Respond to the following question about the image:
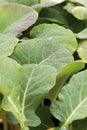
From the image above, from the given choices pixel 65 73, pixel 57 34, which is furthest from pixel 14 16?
pixel 65 73

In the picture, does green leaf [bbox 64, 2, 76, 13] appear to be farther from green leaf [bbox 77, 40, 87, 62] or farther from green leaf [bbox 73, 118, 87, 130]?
green leaf [bbox 73, 118, 87, 130]

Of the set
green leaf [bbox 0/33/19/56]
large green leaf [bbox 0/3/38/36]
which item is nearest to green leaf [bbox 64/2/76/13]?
large green leaf [bbox 0/3/38/36]

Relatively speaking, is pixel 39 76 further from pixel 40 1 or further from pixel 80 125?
pixel 40 1

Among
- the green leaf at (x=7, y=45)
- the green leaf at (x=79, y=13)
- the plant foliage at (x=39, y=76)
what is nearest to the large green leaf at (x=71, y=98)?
the plant foliage at (x=39, y=76)

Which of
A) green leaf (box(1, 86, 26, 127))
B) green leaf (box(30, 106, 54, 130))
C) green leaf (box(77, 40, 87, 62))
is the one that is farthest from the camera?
green leaf (box(77, 40, 87, 62))

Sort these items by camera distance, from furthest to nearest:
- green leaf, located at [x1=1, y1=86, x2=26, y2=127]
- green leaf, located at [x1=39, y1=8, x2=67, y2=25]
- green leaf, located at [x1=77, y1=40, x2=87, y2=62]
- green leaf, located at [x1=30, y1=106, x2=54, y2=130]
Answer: green leaf, located at [x1=39, y1=8, x2=67, y2=25]
green leaf, located at [x1=77, y1=40, x2=87, y2=62]
green leaf, located at [x1=30, y1=106, x2=54, y2=130]
green leaf, located at [x1=1, y1=86, x2=26, y2=127]

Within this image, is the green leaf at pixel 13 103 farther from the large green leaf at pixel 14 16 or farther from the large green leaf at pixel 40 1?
the large green leaf at pixel 40 1

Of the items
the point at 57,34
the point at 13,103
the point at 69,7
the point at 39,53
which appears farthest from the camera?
the point at 69,7
